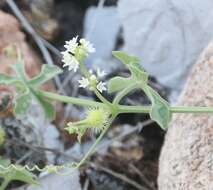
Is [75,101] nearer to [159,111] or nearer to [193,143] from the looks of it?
[159,111]

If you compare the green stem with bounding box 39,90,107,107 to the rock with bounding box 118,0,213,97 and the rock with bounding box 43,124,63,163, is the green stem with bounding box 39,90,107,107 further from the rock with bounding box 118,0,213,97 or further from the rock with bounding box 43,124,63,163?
the rock with bounding box 118,0,213,97

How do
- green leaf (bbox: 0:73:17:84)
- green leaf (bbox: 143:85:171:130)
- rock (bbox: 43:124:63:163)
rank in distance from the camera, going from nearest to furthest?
green leaf (bbox: 143:85:171:130) < green leaf (bbox: 0:73:17:84) < rock (bbox: 43:124:63:163)

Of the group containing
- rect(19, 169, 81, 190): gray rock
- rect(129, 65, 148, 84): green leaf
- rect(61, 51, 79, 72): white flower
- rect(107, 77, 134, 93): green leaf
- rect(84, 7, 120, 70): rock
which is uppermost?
rect(84, 7, 120, 70): rock

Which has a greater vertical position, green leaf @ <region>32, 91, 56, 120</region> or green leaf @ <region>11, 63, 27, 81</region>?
green leaf @ <region>11, 63, 27, 81</region>

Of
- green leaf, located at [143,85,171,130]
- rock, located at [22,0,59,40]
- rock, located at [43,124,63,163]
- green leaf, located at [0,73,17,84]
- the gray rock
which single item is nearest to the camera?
green leaf, located at [143,85,171,130]

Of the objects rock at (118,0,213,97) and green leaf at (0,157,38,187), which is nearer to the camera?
green leaf at (0,157,38,187)

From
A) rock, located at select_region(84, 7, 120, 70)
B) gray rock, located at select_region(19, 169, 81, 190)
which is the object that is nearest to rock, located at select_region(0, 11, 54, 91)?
rock, located at select_region(84, 7, 120, 70)
